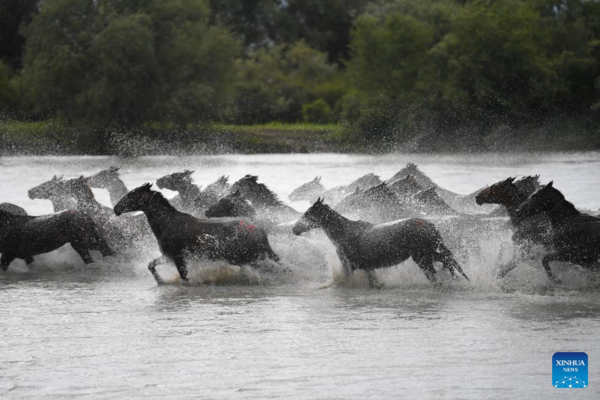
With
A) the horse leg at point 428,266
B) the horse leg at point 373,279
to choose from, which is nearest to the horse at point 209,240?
the horse leg at point 373,279

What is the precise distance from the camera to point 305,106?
45.9m

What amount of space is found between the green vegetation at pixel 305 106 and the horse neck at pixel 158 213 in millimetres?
26516

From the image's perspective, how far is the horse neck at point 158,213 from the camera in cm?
1195

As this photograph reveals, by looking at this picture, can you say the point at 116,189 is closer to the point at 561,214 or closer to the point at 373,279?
the point at 373,279

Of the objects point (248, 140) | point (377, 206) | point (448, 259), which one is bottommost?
point (448, 259)

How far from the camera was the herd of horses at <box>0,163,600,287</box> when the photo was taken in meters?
10.9

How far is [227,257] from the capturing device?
1175 cm

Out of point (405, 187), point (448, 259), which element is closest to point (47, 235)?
point (405, 187)

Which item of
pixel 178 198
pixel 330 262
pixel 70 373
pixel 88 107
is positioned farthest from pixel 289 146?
pixel 70 373

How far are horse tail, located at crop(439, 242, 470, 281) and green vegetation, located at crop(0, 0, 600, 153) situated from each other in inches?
1123

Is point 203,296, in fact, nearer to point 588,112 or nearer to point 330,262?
point 330,262

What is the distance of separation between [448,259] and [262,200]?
3.65 meters

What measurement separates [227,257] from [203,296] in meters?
0.73

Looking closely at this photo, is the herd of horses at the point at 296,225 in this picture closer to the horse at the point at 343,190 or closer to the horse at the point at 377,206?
the horse at the point at 377,206
